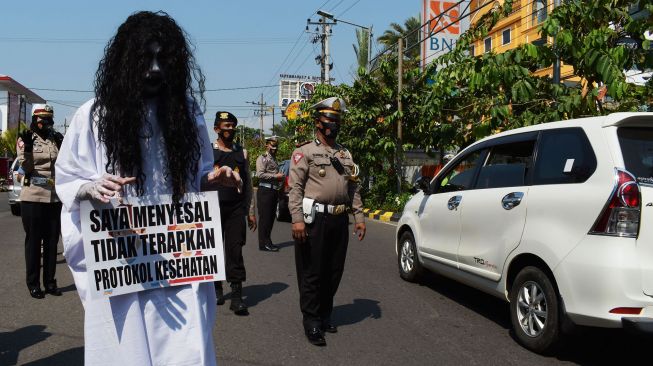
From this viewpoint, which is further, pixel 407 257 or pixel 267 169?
pixel 267 169

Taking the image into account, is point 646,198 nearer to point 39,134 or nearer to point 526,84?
point 526,84

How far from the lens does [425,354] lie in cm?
439

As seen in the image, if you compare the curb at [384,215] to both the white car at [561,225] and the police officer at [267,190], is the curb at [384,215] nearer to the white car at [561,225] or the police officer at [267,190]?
the police officer at [267,190]

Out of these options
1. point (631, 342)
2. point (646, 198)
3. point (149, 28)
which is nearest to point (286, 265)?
point (631, 342)

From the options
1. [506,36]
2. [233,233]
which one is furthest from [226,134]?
[506,36]

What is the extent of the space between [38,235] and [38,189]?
1.55ft

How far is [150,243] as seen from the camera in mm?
2396

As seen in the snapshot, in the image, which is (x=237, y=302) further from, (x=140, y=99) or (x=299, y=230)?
(x=140, y=99)

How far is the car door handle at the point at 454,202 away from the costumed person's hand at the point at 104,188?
3952 mm

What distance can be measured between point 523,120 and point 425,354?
4.91m

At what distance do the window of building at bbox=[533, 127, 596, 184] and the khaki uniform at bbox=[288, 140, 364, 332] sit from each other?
1.50 meters

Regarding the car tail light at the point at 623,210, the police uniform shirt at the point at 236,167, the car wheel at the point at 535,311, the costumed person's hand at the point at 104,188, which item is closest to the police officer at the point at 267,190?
the police uniform shirt at the point at 236,167

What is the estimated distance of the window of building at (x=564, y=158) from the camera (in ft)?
13.4

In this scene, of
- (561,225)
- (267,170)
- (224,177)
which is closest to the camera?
(224,177)
